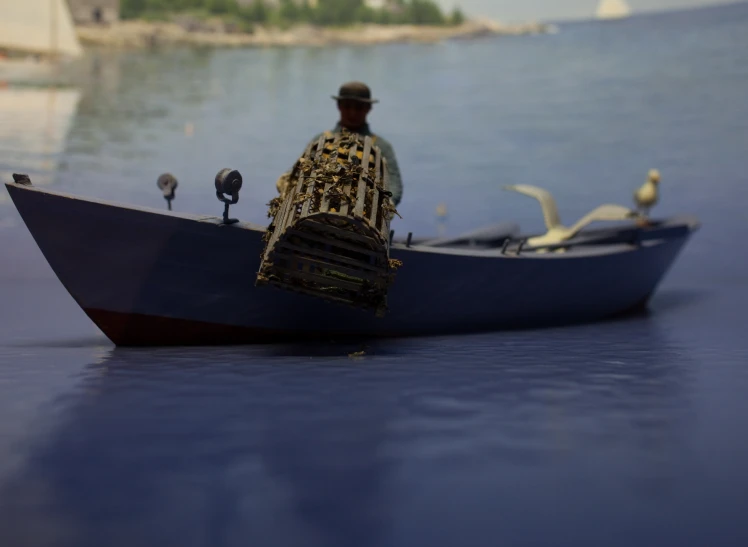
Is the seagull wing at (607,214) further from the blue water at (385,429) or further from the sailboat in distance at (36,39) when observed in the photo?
the sailboat in distance at (36,39)

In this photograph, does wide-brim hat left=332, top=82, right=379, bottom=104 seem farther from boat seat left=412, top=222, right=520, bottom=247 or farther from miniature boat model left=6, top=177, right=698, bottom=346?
boat seat left=412, top=222, right=520, bottom=247

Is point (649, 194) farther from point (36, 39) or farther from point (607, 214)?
point (36, 39)

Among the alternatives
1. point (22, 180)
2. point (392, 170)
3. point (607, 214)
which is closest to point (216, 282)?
point (22, 180)

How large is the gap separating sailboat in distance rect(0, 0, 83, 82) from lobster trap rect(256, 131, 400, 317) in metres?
12.3

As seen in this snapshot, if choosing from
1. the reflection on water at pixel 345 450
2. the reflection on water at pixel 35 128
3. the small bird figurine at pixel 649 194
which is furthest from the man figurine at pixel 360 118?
the reflection on water at pixel 35 128

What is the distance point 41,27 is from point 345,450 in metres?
14.5

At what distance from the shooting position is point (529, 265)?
6.72 metres

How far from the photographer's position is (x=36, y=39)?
16.7 metres

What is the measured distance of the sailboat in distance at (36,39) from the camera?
1614 centimetres

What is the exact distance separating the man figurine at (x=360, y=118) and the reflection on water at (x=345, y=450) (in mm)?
1177

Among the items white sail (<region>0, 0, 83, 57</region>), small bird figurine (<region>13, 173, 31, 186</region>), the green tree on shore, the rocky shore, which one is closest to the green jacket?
small bird figurine (<region>13, 173, 31, 186</region>)

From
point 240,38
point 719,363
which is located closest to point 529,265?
point 719,363

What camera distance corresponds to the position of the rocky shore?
17047 millimetres

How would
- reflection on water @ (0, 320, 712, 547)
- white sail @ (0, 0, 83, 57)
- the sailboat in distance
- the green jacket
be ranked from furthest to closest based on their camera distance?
white sail @ (0, 0, 83, 57), the sailboat in distance, the green jacket, reflection on water @ (0, 320, 712, 547)
